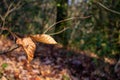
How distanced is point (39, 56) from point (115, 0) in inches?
91.5

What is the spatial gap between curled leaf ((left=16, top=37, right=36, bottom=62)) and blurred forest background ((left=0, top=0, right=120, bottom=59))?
6445 millimetres

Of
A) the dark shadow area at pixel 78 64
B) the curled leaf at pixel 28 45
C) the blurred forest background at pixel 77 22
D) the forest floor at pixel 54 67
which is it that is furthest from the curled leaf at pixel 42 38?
the blurred forest background at pixel 77 22

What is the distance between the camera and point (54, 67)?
786 centimetres

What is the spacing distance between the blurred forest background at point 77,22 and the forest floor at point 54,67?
73cm

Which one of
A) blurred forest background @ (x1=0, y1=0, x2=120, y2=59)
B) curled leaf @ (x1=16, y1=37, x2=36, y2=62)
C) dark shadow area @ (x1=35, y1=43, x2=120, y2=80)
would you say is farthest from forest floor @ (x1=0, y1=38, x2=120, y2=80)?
curled leaf @ (x1=16, y1=37, x2=36, y2=62)

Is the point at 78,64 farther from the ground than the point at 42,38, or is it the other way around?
the point at 42,38

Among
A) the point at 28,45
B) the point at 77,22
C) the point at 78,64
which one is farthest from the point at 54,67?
the point at 28,45

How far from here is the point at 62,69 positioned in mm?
7738

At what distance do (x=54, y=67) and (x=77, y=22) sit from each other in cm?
269

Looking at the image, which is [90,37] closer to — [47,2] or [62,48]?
[62,48]

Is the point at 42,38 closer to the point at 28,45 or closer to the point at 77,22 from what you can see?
the point at 28,45

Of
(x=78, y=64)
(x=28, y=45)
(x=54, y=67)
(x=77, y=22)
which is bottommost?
(x=78, y=64)

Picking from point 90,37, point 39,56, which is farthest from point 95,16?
point 39,56

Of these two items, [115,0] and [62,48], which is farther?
[62,48]
